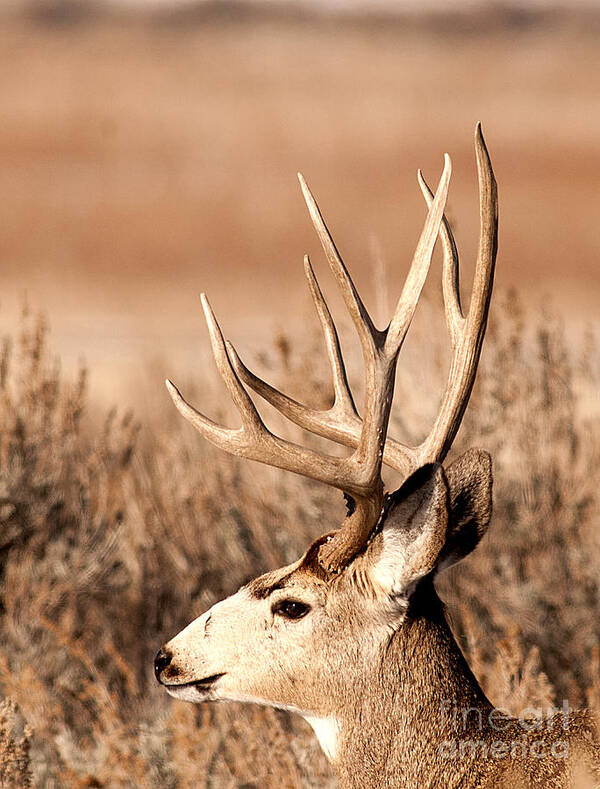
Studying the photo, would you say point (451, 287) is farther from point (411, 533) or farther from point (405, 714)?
point (405, 714)

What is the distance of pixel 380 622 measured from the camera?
332cm

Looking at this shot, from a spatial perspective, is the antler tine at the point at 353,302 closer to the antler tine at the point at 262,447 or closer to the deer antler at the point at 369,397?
the deer antler at the point at 369,397

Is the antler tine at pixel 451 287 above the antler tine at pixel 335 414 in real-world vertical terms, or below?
above

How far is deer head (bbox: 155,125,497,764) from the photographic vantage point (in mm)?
3285

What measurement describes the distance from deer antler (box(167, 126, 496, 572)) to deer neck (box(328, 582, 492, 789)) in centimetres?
27

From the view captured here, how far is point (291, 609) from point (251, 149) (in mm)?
35116

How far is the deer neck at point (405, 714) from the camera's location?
327cm

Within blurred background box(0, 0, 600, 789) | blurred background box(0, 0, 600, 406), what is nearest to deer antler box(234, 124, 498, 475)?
blurred background box(0, 0, 600, 789)

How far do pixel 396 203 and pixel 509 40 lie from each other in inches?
874

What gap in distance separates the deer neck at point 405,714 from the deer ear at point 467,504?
16cm

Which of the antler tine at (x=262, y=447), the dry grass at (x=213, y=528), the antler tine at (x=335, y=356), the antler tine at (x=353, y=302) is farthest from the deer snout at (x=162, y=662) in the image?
the dry grass at (x=213, y=528)

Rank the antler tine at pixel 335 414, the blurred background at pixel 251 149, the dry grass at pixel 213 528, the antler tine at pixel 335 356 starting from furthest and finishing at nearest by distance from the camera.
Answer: the blurred background at pixel 251 149 → the dry grass at pixel 213 528 → the antler tine at pixel 335 356 → the antler tine at pixel 335 414

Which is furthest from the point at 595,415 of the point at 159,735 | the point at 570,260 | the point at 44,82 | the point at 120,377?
the point at 44,82

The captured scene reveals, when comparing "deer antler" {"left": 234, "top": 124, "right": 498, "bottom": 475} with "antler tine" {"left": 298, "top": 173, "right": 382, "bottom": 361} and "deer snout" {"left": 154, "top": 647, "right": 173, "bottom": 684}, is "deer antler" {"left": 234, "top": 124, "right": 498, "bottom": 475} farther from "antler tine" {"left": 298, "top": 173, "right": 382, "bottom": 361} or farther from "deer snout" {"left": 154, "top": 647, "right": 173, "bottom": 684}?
"deer snout" {"left": 154, "top": 647, "right": 173, "bottom": 684}
